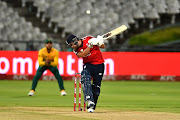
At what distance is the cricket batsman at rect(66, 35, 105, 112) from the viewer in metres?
10.6

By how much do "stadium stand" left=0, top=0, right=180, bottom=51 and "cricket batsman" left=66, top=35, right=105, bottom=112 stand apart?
1407cm

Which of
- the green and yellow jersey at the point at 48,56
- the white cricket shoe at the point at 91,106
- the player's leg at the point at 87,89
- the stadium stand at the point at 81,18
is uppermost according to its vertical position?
the stadium stand at the point at 81,18

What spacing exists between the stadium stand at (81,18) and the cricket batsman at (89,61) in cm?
1407

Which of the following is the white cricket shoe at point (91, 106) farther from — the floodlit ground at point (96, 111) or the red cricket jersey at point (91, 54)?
the red cricket jersey at point (91, 54)

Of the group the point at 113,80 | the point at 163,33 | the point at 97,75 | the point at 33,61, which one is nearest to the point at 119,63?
the point at 113,80

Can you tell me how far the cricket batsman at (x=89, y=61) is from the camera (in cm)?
1063

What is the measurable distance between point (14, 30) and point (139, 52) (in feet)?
23.0

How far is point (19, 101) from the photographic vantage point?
14469 millimetres

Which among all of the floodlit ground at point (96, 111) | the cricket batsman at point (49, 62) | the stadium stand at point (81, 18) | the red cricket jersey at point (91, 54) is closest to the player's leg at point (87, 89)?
the floodlit ground at point (96, 111)

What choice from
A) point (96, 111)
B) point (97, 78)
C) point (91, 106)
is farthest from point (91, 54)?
point (96, 111)

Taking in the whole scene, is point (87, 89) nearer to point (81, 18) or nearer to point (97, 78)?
point (97, 78)

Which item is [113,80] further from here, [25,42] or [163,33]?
[163,33]

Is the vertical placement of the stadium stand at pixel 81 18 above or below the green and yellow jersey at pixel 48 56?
above

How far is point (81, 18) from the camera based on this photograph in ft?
Answer: 95.4
